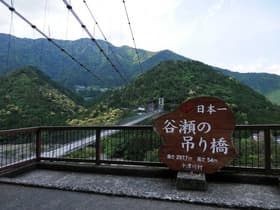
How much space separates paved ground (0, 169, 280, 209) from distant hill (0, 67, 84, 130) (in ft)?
81.0

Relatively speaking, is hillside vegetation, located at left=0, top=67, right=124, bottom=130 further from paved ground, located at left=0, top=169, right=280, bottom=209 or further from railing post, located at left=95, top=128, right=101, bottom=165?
paved ground, located at left=0, top=169, right=280, bottom=209

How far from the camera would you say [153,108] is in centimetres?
3566

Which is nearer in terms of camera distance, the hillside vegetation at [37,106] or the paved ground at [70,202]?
the paved ground at [70,202]

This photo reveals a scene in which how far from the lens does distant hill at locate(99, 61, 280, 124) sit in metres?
35.6

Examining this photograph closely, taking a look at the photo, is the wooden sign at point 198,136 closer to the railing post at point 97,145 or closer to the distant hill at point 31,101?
the railing post at point 97,145

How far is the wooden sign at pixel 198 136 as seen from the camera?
378 centimetres

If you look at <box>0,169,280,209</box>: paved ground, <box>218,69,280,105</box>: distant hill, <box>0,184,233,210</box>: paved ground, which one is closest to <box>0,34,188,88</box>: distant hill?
<box>0,169,280,209</box>: paved ground

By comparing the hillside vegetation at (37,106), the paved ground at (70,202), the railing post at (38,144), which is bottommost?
the paved ground at (70,202)

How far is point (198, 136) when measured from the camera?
3883 mm

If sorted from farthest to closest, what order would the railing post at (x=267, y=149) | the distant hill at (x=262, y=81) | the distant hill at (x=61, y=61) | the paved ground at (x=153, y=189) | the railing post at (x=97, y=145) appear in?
the distant hill at (x=262, y=81) < the distant hill at (x=61, y=61) < the railing post at (x=97, y=145) < the railing post at (x=267, y=149) < the paved ground at (x=153, y=189)

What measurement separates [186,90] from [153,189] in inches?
1371

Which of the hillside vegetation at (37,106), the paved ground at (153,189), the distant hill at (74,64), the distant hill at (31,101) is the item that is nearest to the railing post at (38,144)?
the paved ground at (153,189)

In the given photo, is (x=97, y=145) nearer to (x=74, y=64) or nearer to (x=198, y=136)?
(x=198, y=136)

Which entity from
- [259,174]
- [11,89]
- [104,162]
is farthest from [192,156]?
[11,89]
